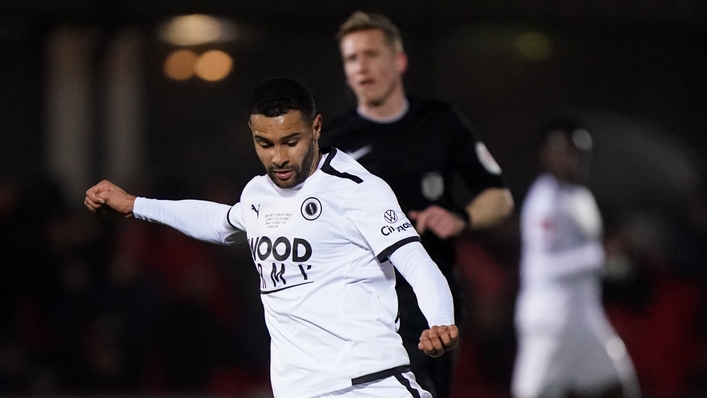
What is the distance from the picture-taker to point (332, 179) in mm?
3312

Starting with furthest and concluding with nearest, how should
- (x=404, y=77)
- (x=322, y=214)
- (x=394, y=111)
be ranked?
(x=404, y=77)
(x=394, y=111)
(x=322, y=214)

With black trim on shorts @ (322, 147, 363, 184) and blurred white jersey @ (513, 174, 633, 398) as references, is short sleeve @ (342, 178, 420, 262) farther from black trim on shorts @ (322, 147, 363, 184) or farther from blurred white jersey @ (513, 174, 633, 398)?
blurred white jersey @ (513, 174, 633, 398)

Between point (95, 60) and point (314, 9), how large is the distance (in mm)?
1721

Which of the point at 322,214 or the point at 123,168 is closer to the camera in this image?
the point at 322,214

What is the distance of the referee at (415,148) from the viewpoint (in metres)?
4.34

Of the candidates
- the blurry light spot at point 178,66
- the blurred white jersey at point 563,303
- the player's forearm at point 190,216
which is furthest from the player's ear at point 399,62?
the blurry light spot at point 178,66

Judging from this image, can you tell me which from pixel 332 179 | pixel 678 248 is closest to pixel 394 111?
pixel 332 179

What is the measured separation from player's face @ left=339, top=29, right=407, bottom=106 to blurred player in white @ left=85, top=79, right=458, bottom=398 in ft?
3.61

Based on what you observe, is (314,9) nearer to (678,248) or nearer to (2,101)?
(2,101)

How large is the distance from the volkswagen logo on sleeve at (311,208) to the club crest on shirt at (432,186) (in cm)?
114

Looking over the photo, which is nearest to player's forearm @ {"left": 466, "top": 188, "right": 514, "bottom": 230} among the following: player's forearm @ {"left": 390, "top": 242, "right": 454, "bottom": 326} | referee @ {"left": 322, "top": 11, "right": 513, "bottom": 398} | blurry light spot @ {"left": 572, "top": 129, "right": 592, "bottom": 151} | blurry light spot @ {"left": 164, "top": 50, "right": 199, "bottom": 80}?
referee @ {"left": 322, "top": 11, "right": 513, "bottom": 398}

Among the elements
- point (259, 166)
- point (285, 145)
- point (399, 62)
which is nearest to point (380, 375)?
point (285, 145)

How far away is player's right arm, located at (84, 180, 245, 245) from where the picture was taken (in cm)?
362

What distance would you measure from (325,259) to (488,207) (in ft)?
4.37
